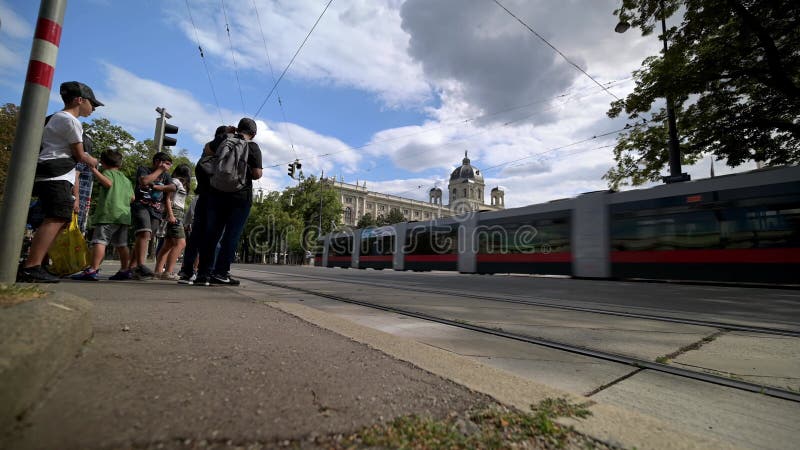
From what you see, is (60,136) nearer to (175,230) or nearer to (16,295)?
(175,230)

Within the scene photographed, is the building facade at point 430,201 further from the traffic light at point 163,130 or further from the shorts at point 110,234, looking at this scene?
the shorts at point 110,234

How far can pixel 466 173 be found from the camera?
8969cm

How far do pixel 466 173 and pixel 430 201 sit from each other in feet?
37.7

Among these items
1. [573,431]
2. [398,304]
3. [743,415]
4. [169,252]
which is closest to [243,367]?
[573,431]

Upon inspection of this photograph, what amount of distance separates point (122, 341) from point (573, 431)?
1629 millimetres

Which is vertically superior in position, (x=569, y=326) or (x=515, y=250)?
(x=515, y=250)

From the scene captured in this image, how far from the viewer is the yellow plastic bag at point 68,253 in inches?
163

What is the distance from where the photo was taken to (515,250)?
1374 centimetres

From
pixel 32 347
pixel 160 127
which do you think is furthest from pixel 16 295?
pixel 160 127

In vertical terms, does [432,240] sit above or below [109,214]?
above

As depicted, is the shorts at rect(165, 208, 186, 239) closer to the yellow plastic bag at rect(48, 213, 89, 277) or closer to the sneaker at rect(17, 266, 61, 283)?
the yellow plastic bag at rect(48, 213, 89, 277)

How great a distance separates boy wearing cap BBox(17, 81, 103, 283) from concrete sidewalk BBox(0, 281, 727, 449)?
78.5 inches

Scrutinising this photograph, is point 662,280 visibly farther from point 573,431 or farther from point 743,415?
point 573,431

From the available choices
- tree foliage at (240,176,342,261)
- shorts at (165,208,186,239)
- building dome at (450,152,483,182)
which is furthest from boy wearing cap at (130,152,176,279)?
building dome at (450,152,483,182)
